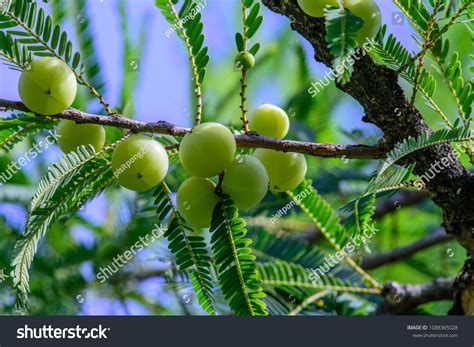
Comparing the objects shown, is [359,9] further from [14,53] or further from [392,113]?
[14,53]

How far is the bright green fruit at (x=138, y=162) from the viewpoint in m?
1.18

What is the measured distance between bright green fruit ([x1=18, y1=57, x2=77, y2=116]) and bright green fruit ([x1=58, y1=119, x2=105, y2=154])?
0.21ft

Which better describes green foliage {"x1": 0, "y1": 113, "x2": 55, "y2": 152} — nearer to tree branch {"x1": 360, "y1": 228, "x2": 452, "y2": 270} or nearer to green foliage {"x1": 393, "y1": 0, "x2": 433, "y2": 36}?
green foliage {"x1": 393, "y1": 0, "x2": 433, "y2": 36}

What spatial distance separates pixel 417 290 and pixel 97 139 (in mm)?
1177

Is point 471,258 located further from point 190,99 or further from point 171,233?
point 190,99

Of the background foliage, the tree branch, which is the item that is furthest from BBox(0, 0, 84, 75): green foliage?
the tree branch

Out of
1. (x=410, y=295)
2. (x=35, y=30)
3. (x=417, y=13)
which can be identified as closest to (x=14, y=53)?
(x=35, y=30)

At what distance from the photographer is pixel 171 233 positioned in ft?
4.26

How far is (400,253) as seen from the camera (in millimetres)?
2422

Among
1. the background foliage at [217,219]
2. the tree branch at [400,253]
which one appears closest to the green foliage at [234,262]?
the background foliage at [217,219]

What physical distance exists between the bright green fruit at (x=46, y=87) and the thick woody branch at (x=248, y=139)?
32 millimetres

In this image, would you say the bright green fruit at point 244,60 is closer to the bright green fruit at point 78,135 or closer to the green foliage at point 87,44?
the bright green fruit at point 78,135

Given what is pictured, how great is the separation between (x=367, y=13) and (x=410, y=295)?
42.0 inches

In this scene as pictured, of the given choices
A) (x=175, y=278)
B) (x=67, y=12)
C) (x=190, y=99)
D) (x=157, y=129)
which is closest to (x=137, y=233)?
(x=175, y=278)
